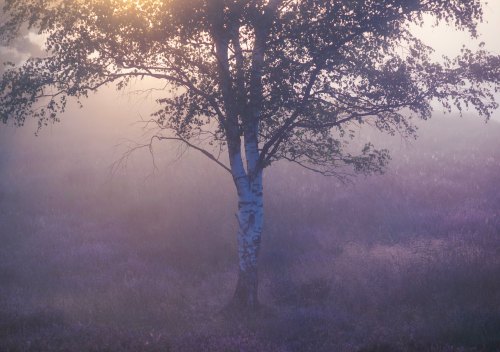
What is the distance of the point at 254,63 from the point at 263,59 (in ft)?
1.76

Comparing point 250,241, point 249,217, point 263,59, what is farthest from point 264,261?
point 263,59

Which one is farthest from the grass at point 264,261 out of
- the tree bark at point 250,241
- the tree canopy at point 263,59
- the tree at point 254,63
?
the tree canopy at point 263,59

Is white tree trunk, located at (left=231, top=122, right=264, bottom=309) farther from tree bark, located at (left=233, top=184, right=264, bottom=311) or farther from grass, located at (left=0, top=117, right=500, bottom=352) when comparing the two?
grass, located at (left=0, top=117, right=500, bottom=352)

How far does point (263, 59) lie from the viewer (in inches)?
410

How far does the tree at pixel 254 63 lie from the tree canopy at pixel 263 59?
0.03 meters

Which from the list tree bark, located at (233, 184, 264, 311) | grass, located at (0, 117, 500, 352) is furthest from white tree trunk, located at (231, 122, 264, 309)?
grass, located at (0, 117, 500, 352)

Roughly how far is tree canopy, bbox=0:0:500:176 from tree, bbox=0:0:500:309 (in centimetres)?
3

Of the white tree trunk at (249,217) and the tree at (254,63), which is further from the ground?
the tree at (254,63)

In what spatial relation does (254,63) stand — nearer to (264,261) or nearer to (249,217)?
(249,217)

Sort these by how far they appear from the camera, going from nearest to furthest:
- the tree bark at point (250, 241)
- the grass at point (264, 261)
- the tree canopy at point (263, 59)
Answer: the grass at point (264, 261) < the tree canopy at point (263, 59) < the tree bark at point (250, 241)

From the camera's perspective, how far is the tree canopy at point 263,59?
9586 millimetres

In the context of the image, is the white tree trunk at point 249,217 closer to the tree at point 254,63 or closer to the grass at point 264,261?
the tree at point 254,63

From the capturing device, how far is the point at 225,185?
2098 centimetres

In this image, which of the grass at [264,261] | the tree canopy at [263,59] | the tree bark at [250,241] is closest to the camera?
the grass at [264,261]
